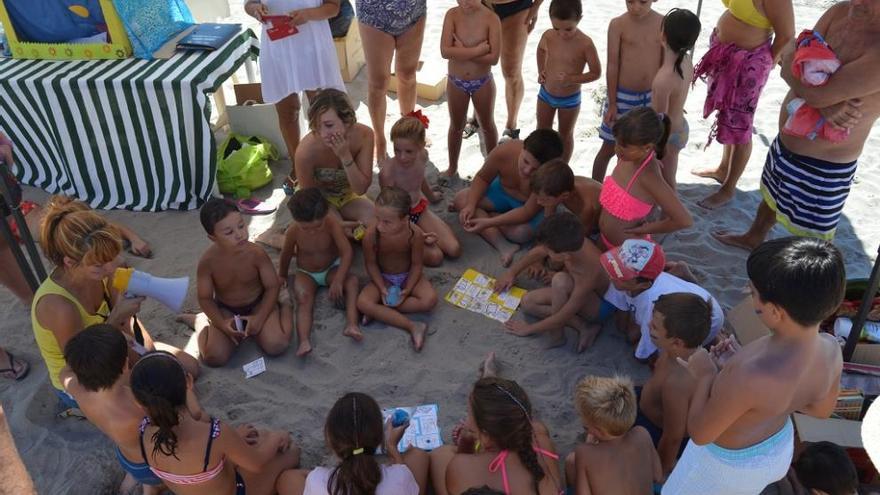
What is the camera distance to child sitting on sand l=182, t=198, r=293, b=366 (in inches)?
147

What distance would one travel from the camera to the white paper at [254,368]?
3.74 metres

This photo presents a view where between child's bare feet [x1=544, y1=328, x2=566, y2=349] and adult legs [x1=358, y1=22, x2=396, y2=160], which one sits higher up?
adult legs [x1=358, y1=22, x2=396, y2=160]

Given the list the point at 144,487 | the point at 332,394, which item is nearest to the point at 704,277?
the point at 332,394

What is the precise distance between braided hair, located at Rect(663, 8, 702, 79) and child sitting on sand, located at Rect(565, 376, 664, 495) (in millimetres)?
2329

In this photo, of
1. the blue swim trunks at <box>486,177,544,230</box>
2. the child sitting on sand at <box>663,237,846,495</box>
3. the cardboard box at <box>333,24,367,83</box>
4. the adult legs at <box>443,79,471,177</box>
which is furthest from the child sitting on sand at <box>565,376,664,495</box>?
the cardboard box at <box>333,24,367,83</box>

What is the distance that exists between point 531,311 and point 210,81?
3.03 metres

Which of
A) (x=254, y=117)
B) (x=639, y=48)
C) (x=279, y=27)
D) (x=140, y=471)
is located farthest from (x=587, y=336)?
(x=254, y=117)

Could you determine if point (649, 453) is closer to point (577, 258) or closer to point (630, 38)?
point (577, 258)

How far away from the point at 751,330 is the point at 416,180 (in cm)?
235

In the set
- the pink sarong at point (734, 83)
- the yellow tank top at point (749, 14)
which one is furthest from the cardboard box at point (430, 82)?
the yellow tank top at point (749, 14)

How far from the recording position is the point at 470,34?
498 cm

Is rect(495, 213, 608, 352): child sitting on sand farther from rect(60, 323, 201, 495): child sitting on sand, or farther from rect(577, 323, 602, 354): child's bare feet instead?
rect(60, 323, 201, 495): child sitting on sand

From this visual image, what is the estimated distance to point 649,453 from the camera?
2.74 meters

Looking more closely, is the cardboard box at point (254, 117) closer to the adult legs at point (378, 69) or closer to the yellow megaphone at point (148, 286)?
the adult legs at point (378, 69)
